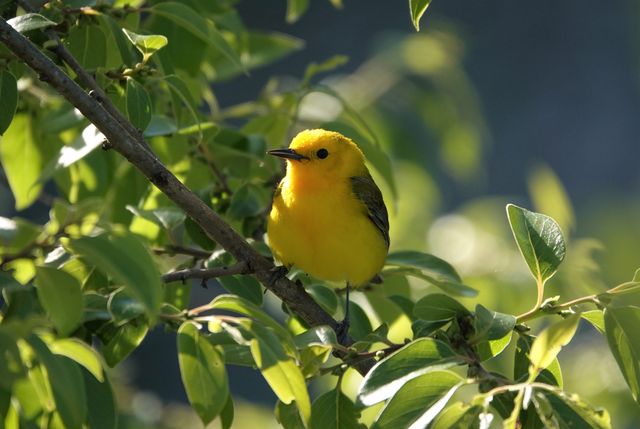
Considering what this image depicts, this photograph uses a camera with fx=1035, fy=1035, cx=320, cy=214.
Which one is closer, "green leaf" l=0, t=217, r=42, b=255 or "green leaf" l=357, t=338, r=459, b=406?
"green leaf" l=0, t=217, r=42, b=255

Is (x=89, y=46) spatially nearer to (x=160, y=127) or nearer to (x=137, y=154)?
(x=160, y=127)

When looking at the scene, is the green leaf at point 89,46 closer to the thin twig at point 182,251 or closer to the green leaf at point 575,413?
the thin twig at point 182,251

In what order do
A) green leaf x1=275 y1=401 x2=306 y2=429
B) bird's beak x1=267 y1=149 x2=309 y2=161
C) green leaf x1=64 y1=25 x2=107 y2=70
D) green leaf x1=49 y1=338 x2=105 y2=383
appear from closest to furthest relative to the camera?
1. green leaf x1=49 y1=338 x2=105 y2=383
2. green leaf x1=275 y1=401 x2=306 y2=429
3. green leaf x1=64 y1=25 x2=107 y2=70
4. bird's beak x1=267 y1=149 x2=309 y2=161

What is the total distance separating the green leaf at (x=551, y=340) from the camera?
5.89 ft

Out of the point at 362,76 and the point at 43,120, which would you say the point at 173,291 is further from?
the point at 362,76

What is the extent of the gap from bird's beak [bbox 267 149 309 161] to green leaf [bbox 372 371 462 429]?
1422mm

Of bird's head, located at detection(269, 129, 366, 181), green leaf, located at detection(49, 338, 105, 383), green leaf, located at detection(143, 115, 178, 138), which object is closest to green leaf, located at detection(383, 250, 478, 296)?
green leaf, located at detection(143, 115, 178, 138)

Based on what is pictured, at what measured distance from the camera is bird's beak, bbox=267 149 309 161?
3320mm

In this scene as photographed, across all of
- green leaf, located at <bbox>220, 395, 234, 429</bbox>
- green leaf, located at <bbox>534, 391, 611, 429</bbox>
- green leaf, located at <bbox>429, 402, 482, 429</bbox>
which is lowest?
green leaf, located at <bbox>220, 395, 234, 429</bbox>

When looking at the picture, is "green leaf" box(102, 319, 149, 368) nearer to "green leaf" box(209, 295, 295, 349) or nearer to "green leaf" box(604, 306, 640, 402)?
"green leaf" box(209, 295, 295, 349)

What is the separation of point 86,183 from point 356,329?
0.90m

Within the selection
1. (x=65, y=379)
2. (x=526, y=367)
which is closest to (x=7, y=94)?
(x=65, y=379)

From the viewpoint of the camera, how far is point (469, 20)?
38.3 feet

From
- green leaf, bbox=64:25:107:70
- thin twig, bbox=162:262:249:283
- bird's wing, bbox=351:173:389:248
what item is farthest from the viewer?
bird's wing, bbox=351:173:389:248
